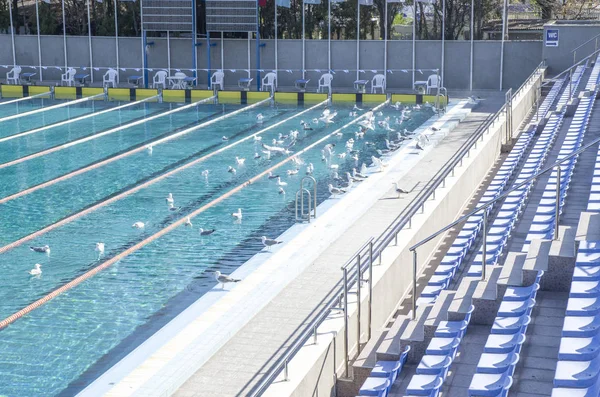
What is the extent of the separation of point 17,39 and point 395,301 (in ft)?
73.0

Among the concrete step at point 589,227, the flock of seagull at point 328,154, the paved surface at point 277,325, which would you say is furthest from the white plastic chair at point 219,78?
the concrete step at point 589,227

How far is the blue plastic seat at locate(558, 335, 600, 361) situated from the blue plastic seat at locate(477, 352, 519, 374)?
0.37m

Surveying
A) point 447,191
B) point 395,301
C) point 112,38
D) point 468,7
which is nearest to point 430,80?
point 468,7

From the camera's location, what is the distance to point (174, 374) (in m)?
8.01

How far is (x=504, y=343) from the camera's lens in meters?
7.22

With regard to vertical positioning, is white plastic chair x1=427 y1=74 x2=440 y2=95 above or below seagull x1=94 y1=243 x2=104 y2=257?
above

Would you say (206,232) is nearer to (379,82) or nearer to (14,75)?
(379,82)

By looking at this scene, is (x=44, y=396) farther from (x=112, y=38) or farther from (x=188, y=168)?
(x=112, y=38)

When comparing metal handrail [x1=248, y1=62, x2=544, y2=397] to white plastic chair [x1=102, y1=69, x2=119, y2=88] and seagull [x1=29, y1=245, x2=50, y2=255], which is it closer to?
seagull [x1=29, y1=245, x2=50, y2=255]

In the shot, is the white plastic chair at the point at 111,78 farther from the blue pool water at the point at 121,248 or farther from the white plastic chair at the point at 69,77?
the blue pool water at the point at 121,248

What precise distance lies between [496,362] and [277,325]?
106 inches

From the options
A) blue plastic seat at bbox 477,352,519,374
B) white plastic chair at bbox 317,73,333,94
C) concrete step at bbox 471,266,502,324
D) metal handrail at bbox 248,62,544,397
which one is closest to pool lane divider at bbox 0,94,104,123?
white plastic chair at bbox 317,73,333,94

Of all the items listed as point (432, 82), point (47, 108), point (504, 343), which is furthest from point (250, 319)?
point (432, 82)

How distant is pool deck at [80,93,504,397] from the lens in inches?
311
